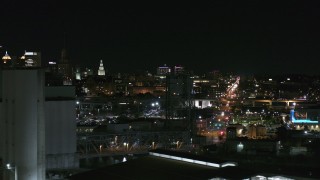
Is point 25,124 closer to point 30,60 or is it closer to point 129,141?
point 129,141

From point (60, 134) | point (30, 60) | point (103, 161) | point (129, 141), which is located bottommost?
point (103, 161)

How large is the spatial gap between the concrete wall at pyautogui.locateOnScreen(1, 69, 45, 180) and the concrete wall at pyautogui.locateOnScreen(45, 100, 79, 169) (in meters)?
3.89

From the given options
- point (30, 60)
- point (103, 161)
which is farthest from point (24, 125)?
point (30, 60)

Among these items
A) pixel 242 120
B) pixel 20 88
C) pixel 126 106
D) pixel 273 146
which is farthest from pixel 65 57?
pixel 20 88

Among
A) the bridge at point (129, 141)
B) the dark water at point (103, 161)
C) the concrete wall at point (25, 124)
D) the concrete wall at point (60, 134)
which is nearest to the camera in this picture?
the concrete wall at point (25, 124)

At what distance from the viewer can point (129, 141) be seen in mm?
16875

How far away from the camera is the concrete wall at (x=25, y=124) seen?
29.2 feet

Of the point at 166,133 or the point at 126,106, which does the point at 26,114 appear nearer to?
the point at 166,133

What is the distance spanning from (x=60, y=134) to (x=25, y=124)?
439 centimetres

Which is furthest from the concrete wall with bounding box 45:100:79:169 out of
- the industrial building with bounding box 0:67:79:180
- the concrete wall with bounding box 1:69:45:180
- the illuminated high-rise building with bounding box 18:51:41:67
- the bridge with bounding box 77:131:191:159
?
the concrete wall with bounding box 1:69:45:180

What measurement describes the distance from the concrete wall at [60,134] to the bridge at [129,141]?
7.95ft

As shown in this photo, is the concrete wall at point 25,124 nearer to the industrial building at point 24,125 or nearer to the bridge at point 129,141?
the industrial building at point 24,125

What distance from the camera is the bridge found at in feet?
53.2

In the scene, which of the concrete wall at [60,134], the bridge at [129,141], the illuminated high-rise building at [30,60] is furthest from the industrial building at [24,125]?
the bridge at [129,141]
